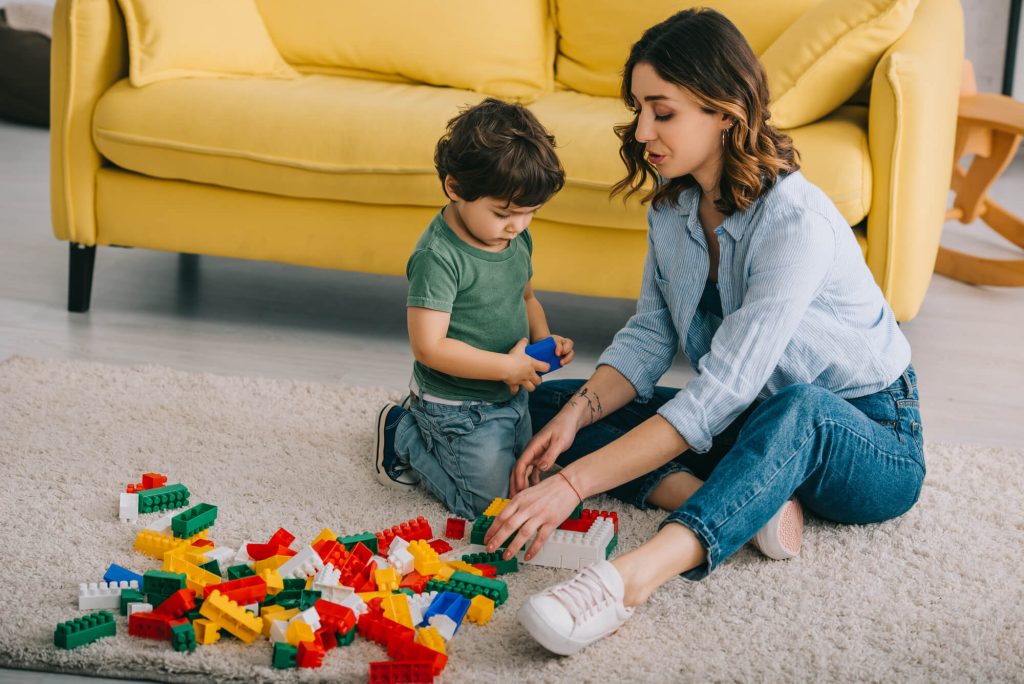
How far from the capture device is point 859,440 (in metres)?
1.58

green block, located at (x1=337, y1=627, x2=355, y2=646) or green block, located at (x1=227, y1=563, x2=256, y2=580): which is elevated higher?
green block, located at (x1=337, y1=627, x2=355, y2=646)

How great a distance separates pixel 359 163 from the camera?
2428 millimetres

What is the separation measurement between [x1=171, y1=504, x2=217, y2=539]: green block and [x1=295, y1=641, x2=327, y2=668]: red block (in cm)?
37

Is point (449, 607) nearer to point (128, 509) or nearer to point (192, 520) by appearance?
point (192, 520)

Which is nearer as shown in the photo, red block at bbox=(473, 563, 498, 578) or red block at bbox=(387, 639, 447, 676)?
red block at bbox=(387, 639, 447, 676)

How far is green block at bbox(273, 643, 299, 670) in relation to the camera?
134 cm

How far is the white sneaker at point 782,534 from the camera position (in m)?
1.61

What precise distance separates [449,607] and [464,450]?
0.38 metres

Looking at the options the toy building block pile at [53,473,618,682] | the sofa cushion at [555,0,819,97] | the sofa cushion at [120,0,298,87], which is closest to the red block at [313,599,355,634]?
the toy building block pile at [53,473,618,682]

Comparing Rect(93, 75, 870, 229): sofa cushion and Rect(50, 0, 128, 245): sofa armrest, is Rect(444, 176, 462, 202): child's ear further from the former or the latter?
Rect(50, 0, 128, 245): sofa armrest

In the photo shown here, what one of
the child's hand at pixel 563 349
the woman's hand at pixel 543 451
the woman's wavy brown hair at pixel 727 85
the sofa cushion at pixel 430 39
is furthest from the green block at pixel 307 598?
the sofa cushion at pixel 430 39

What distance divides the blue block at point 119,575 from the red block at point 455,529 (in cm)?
45

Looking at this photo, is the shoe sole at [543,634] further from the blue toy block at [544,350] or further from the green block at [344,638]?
the blue toy block at [544,350]

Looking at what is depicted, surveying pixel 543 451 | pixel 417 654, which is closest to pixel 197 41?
pixel 543 451
